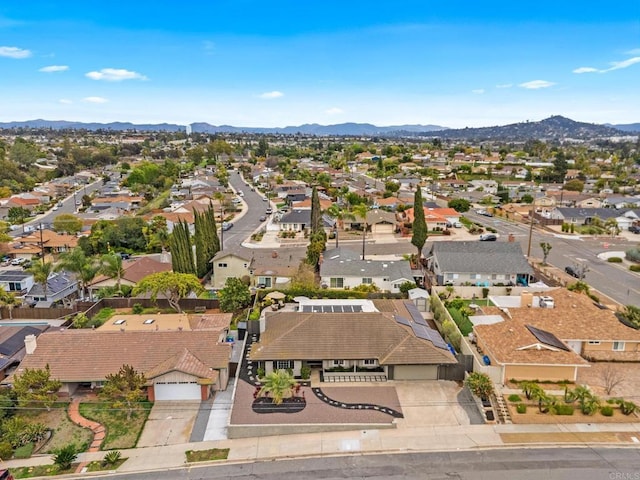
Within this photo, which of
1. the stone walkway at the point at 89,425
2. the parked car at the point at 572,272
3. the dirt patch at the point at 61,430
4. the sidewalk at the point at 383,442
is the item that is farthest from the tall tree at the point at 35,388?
the parked car at the point at 572,272

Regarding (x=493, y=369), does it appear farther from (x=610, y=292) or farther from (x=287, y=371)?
(x=610, y=292)

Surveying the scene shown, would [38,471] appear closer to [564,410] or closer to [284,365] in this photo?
[284,365]

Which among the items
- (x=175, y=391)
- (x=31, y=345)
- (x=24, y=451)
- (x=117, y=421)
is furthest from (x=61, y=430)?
(x=31, y=345)

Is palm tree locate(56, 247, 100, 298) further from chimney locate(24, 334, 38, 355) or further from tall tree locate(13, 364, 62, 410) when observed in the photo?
tall tree locate(13, 364, 62, 410)

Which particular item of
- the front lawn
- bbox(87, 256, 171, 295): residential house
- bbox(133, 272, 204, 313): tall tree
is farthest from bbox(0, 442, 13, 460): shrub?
bbox(87, 256, 171, 295): residential house

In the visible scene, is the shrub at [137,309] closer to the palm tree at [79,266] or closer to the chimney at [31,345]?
the palm tree at [79,266]

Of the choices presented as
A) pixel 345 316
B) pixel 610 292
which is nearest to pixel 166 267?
pixel 345 316
